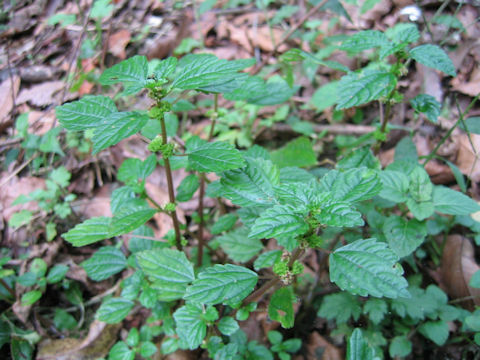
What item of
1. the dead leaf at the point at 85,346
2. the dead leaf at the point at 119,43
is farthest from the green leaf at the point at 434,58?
the dead leaf at the point at 119,43

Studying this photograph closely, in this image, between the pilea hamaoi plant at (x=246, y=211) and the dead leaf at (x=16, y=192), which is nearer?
the pilea hamaoi plant at (x=246, y=211)

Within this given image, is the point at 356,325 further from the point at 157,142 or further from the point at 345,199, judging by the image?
the point at 157,142

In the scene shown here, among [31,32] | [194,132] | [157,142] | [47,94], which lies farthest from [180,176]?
[31,32]

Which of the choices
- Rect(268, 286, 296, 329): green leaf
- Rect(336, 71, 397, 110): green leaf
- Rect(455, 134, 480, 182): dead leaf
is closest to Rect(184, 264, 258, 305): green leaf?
Rect(268, 286, 296, 329): green leaf

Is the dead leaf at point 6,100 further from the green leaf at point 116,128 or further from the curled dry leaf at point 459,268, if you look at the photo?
the curled dry leaf at point 459,268

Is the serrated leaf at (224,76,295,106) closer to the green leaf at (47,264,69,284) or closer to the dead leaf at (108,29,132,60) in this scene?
the green leaf at (47,264,69,284)

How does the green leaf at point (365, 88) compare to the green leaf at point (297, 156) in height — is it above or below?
above
